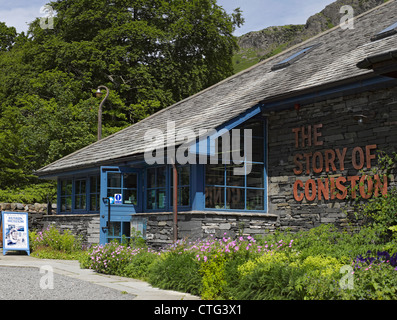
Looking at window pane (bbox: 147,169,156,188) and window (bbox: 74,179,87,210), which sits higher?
window pane (bbox: 147,169,156,188)

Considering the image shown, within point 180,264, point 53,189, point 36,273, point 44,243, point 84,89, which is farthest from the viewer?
point 84,89

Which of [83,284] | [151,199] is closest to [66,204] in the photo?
[151,199]

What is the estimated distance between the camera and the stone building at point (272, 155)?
11.1m

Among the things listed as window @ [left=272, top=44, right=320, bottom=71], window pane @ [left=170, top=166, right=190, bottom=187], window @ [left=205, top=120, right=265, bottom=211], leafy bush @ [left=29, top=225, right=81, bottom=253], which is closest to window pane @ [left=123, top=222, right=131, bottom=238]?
leafy bush @ [left=29, top=225, right=81, bottom=253]

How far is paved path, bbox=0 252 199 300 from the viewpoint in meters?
8.15

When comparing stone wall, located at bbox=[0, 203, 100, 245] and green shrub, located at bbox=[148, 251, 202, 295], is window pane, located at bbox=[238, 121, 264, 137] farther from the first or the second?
stone wall, located at bbox=[0, 203, 100, 245]

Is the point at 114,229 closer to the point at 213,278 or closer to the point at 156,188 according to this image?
the point at 156,188

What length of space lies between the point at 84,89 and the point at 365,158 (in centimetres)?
2064

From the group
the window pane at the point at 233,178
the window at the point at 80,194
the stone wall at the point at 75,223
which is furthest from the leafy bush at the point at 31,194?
the window pane at the point at 233,178

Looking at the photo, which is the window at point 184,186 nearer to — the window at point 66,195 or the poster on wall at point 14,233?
the poster on wall at point 14,233

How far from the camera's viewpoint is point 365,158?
36.3 feet

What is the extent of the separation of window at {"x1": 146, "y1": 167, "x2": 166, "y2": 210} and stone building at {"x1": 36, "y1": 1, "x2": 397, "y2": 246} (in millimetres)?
28
